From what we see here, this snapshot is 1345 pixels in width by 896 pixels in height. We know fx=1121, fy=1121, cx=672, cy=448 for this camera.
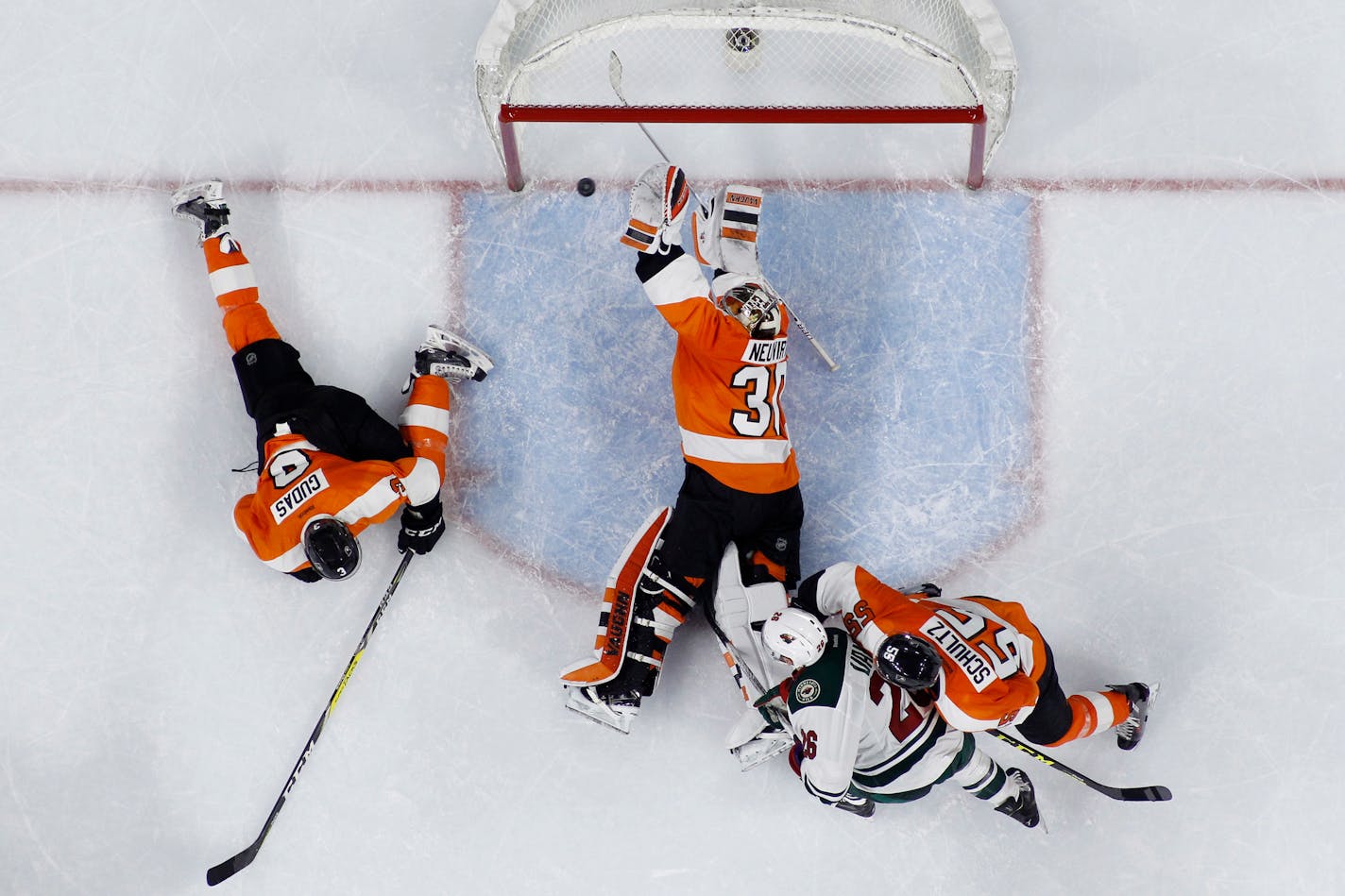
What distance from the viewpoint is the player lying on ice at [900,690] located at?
2.90 metres

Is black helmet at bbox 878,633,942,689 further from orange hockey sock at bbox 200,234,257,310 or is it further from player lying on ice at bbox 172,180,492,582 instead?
orange hockey sock at bbox 200,234,257,310

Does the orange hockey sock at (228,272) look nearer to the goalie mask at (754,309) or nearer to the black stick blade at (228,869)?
the goalie mask at (754,309)

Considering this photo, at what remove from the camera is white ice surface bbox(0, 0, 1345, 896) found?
11.6 ft

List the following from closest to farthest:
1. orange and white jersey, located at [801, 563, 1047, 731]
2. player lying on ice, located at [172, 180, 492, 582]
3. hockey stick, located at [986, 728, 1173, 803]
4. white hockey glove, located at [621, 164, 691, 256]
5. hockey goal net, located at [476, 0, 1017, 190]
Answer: orange and white jersey, located at [801, 563, 1047, 731], white hockey glove, located at [621, 164, 691, 256], hockey goal net, located at [476, 0, 1017, 190], player lying on ice, located at [172, 180, 492, 582], hockey stick, located at [986, 728, 1173, 803]

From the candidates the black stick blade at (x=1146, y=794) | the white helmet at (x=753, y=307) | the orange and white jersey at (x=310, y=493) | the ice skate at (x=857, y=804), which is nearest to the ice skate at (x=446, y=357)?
the orange and white jersey at (x=310, y=493)

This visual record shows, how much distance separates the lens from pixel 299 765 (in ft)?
11.4

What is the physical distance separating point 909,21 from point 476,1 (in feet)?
4.69

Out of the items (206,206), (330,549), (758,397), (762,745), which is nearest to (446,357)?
(330,549)

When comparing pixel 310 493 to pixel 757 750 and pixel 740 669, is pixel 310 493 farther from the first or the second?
pixel 757 750

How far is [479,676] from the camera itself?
358 cm

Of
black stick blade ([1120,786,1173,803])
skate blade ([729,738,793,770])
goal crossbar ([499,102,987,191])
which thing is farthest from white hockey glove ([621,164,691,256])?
black stick blade ([1120,786,1173,803])

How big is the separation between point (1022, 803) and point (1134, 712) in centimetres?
44

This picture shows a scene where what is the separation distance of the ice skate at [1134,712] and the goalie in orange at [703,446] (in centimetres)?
109

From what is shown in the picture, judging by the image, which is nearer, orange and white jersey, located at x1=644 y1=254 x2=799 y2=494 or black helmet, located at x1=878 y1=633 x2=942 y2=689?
black helmet, located at x1=878 y1=633 x2=942 y2=689
